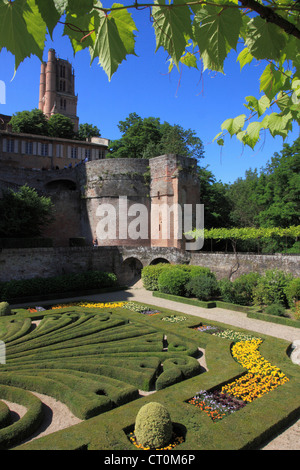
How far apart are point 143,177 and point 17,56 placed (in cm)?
2418

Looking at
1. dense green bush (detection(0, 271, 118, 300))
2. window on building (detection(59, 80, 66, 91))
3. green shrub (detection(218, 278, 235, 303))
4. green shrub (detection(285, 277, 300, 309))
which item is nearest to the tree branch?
green shrub (detection(285, 277, 300, 309))

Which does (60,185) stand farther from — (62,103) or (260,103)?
(62,103)

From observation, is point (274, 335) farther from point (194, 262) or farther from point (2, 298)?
point (2, 298)

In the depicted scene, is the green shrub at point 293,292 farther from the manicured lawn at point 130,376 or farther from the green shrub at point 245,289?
the manicured lawn at point 130,376

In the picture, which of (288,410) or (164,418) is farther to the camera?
(288,410)

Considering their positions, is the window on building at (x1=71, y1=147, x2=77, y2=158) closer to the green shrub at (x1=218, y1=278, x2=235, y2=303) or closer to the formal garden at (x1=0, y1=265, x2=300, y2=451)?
the green shrub at (x1=218, y1=278, x2=235, y2=303)

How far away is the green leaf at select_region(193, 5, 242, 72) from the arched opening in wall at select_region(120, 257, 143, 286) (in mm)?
21072

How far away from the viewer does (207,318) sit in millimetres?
12875

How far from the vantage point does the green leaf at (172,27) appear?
4.64ft

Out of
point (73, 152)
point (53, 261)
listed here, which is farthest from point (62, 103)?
point (53, 261)

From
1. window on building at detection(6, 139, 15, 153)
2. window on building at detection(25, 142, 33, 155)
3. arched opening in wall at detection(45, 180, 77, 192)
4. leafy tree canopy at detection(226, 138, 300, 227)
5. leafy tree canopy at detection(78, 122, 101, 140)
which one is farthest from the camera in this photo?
leafy tree canopy at detection(78, 122, 101, 140)

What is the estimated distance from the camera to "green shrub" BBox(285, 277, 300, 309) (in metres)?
13.4

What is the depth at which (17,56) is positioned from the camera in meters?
1.28
